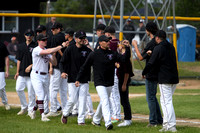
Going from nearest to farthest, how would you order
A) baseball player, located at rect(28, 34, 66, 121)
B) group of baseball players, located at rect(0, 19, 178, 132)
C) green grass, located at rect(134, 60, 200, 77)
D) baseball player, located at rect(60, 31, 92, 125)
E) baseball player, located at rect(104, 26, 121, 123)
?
group of baseball players, located at rect(0, 19, 178, 132) < baseball player, located at rect(60, 31, 92, 125) < baseball player, located at rect(104, 26, 121, 123) < baseball player, located at rect(28, 34, 66, 121) < green grass, located at rect(134, 60, 200, 77)

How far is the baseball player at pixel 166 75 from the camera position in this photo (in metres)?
8.22

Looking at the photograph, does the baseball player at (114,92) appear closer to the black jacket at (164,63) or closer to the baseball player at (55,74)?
Result: the black jacket at (164,63)

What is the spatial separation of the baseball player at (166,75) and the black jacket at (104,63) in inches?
28.6

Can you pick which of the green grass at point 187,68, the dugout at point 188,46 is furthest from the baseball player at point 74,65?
the dugout at point 188,46

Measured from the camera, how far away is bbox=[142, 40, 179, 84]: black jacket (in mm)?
8258

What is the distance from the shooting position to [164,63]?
8320mm

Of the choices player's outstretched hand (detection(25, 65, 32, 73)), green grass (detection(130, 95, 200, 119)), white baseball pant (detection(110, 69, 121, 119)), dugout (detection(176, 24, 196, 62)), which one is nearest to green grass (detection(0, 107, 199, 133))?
white baseball pant (detection(110, 69, 121, 119))

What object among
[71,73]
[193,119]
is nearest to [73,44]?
[71,73]

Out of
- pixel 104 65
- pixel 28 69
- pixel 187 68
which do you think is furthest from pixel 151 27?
pixel 187 68

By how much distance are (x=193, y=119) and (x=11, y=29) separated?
1318cm

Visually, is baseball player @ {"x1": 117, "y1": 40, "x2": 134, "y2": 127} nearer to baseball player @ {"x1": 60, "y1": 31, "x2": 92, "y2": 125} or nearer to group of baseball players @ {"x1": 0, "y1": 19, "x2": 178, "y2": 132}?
group of baseball players @ {"x1": 0, "y1": 19, "x2": 178, "y2": 132}

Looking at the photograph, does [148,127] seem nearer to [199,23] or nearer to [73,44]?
[73,44]

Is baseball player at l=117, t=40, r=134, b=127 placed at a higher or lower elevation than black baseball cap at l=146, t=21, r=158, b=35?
lower

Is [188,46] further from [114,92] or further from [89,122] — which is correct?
[89,122]
